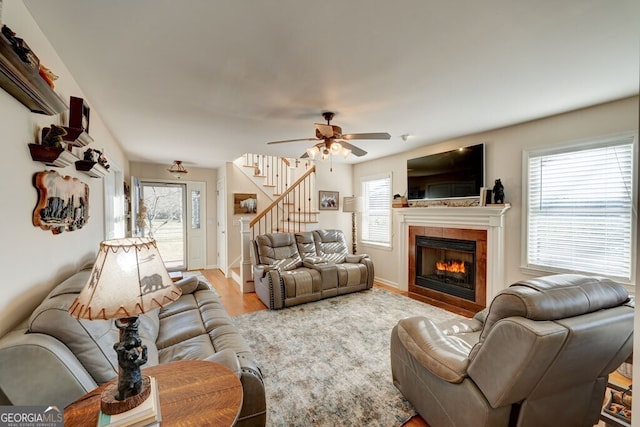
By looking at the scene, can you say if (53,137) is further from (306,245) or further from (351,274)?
(351,274)

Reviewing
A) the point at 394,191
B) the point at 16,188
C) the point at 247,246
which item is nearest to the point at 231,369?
the point at 16,188

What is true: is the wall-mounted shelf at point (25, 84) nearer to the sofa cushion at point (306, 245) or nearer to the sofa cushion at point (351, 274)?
the sofa cushion at point (306, 245)

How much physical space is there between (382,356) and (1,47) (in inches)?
118

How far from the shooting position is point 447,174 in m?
3.81

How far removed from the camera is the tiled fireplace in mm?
3326

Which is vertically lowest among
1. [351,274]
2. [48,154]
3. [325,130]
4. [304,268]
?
[351,274]

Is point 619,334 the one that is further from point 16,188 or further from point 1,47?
A: point 16,188

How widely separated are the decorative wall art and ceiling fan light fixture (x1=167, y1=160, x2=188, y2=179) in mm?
3489

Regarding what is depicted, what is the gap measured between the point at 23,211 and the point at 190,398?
4.09ft

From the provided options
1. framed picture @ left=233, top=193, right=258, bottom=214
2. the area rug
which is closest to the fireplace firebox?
the area rug

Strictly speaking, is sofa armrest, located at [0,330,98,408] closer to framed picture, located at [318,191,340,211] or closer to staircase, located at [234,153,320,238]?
staircase, located at [234,153,320,238]

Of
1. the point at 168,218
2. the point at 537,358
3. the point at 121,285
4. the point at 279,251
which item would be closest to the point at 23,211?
the point at 121,285

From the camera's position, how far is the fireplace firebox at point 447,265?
12.1 ft

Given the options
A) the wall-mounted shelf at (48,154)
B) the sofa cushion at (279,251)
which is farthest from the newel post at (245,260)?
the wall-mounted shelf at (48,154)
